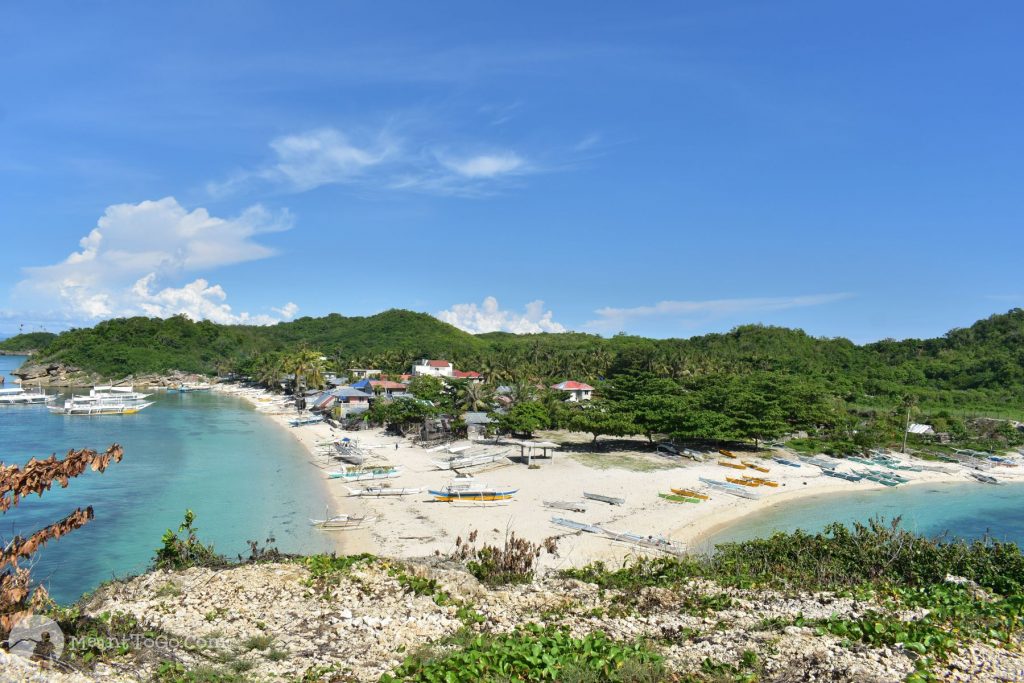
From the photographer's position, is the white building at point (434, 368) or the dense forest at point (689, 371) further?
the white building at point (434, 368)

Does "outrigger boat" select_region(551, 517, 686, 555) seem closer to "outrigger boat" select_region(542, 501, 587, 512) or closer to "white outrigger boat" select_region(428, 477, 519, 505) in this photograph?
"outrigger boat" select_region(542, 501, 587, 512)

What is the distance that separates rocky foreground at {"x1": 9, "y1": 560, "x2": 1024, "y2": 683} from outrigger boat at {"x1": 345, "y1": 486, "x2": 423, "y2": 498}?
13580 millimetres

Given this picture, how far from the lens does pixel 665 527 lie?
22203mm

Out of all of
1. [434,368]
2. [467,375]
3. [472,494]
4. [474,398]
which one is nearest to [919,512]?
[472,494]

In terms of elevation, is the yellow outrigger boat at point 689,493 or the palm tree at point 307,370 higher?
the palm tree at point 307,370

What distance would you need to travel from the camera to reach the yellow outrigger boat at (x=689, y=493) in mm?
26469

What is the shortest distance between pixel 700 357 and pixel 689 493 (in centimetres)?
5506

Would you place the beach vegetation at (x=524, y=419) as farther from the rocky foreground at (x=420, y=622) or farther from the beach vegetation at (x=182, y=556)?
the beach vegetation at (x=182, y=556)

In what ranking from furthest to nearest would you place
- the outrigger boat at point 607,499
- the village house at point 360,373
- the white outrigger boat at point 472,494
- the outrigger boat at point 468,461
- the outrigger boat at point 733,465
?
the village house at point 360,373 → the outrigger boat at point 733,465 → the outrigger boat at point 468,461 → the outrigger boat at point 607,499 → the white outrigger boat at point 472,494

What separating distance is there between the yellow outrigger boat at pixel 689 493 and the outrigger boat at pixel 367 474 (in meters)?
14.4

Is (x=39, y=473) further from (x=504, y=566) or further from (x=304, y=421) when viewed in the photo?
(x=304, y=421)

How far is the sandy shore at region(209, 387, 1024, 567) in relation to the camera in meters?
19.9

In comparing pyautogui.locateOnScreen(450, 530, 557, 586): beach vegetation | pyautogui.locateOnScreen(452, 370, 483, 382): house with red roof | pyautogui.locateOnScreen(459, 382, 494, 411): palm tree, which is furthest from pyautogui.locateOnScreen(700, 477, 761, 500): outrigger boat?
pyautogui.locateOnScreen(452, 370, 483, 382): house with red roof

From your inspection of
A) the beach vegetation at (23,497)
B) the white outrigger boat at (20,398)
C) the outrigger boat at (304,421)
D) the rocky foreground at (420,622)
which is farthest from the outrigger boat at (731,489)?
the white outrigger boat at (20,398)
